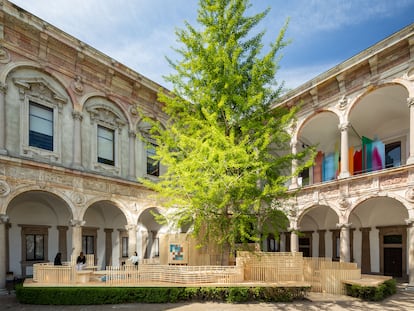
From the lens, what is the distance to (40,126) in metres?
15.0

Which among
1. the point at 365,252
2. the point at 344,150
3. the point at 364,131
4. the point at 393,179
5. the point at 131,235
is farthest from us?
the point at 364,131

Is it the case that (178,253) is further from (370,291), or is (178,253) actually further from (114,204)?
(370,291)

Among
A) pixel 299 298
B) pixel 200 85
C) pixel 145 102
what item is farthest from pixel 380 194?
pixel 145 102

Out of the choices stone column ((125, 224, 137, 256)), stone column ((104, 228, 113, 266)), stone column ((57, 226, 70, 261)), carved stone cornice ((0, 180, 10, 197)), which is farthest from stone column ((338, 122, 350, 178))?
carved stone cornice ((0, 180, 10, 197))

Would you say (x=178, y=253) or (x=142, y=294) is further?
(x=178, y=253)

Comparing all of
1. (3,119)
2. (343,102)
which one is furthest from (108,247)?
(343,102)

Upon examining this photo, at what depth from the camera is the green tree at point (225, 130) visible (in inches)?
438

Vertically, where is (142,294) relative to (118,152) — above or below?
below

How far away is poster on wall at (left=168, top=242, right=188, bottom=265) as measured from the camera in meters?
15.5

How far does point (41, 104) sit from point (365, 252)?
1927 centimetres

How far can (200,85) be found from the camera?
41.6 feet

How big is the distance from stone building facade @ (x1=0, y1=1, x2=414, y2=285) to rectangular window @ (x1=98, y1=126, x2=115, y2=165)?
0.19 feet

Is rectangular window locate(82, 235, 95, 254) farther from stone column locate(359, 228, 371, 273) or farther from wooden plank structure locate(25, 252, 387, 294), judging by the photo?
stone column locate(359, 228, 371, 273)

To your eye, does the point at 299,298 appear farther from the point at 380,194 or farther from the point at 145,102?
the point at 145,102
